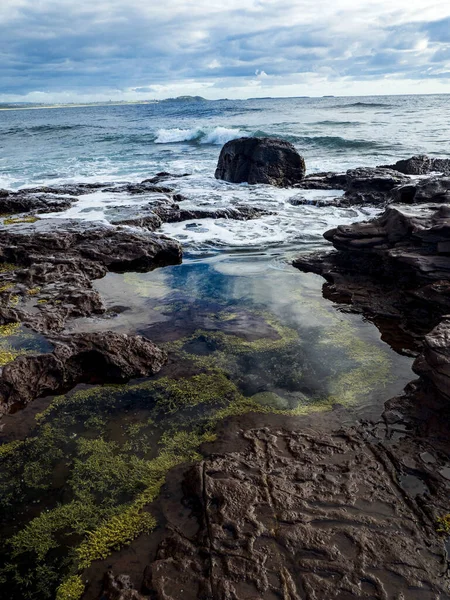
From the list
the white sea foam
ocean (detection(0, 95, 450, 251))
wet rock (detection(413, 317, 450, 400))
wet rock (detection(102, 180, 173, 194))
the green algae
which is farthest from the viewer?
the white sea foam

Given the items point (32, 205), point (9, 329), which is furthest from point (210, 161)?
point (9, 329)

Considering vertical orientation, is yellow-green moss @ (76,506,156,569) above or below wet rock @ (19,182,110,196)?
below

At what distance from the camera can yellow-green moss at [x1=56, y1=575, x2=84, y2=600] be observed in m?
3.12

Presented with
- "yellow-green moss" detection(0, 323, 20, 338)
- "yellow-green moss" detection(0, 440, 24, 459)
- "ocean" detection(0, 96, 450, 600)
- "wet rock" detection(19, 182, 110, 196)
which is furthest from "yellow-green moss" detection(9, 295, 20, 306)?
"wet rock" detection(19, 182, 110, 196)

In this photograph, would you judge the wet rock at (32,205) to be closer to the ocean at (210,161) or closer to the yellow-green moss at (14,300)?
the ocean at (210,161)

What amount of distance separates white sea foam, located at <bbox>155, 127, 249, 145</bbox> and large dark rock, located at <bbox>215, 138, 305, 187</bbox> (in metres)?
18.5

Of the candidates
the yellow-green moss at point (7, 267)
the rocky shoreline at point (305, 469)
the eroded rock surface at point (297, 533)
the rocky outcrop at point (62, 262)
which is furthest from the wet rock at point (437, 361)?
the yellow-green moss at point (7, 267)

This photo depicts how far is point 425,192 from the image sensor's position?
11.2 m

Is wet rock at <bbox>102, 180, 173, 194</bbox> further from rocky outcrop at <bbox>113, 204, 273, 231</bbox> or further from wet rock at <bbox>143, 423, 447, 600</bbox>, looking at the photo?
wet rock at <bbox>143, 423, 447, 600</bbox>

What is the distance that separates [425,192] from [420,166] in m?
8.80

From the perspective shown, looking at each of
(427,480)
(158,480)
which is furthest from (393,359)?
(158,480)

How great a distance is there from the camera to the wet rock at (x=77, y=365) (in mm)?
5215

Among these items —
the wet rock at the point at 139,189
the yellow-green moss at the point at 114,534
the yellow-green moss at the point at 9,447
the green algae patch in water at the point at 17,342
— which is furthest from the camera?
the wet rock at the point at 139,189

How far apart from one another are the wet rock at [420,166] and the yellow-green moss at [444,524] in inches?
697
